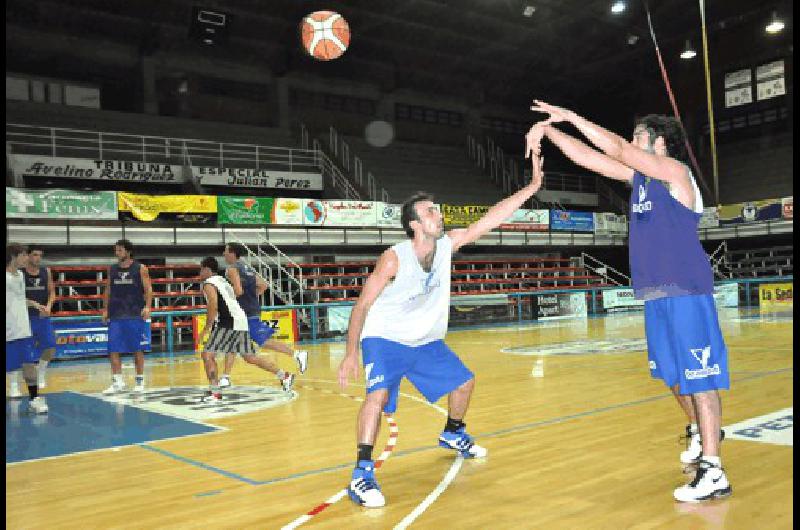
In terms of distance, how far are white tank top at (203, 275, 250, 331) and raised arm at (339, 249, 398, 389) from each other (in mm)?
4381

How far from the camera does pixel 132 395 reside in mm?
8391

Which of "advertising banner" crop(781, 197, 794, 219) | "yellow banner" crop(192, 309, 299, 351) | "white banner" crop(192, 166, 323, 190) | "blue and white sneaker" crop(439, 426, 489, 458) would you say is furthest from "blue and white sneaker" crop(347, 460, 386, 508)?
"advertising banner" crop(781, 197, 794, 219)

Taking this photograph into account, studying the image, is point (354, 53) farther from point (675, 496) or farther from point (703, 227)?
point (675, 496)

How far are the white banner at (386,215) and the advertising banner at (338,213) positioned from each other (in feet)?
0.44

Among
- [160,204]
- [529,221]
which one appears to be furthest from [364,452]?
[529,221]

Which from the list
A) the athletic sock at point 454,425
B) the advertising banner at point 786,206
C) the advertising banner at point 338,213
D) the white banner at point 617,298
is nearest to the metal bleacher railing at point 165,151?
the advertising banner at point 338,213

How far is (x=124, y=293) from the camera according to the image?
28.2ft

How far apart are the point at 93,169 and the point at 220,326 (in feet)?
39.9

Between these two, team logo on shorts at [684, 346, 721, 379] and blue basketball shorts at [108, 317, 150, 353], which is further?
blue basketball shorts at [108, 317, 150, 353]

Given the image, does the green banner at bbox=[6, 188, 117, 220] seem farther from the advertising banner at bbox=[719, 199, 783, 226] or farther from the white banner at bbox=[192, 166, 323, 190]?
the advertising banner at bbox=[719, 199, 783, 226]

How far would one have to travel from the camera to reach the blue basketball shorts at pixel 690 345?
11.3 ft

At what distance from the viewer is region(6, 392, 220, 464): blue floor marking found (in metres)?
5.50

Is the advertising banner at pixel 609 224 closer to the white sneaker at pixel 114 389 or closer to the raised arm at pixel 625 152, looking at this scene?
the white sneaker at pixel 114 389

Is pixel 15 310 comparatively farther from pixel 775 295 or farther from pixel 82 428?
pixel 775 295
